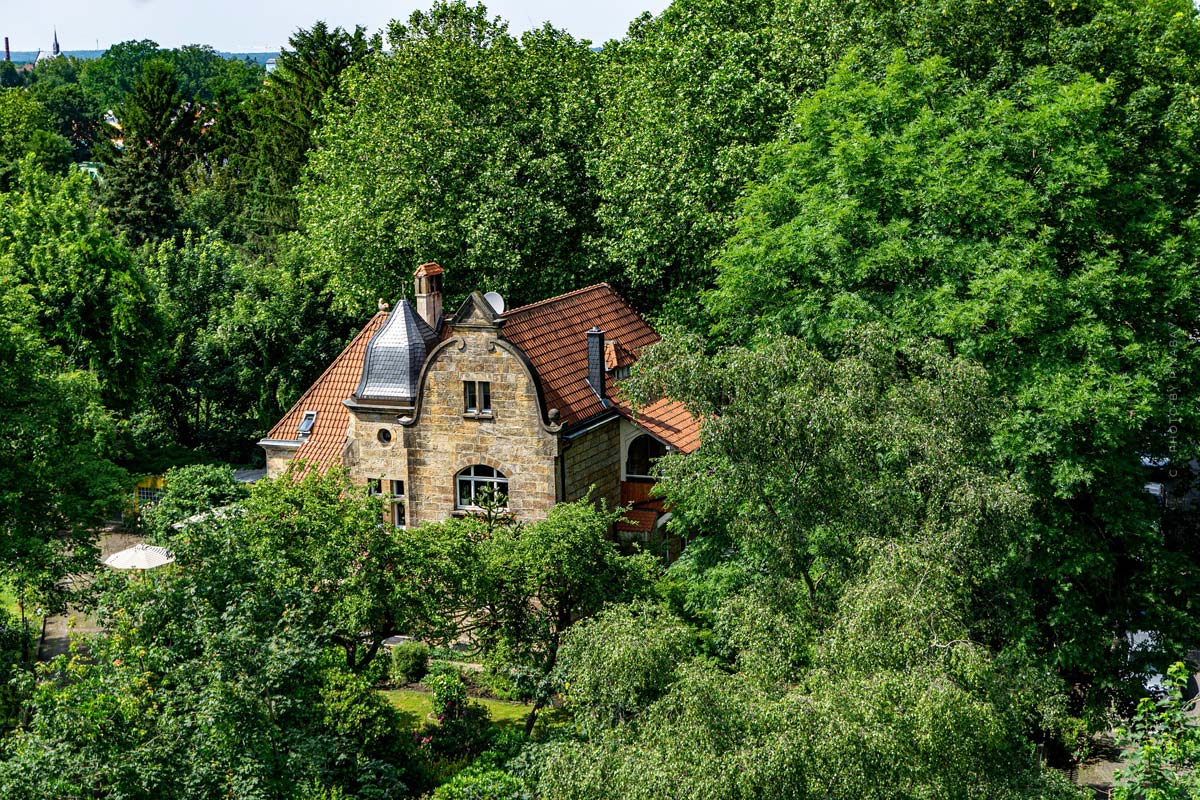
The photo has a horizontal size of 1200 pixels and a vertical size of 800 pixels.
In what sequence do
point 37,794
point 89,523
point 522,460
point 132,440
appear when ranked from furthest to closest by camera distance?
point 132,440
point 522,460
point 89,523
point 37,794

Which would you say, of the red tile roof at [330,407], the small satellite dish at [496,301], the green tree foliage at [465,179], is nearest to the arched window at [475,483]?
the small satellite dish at [496,301]

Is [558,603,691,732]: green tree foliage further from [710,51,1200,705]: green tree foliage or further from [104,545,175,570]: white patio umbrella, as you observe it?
[104,545,175,570]: white patio umbrella

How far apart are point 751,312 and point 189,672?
19196mm

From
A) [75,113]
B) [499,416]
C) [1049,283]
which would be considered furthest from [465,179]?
[75,113]

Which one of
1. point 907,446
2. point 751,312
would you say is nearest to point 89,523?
point 751,312

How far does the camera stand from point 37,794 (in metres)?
20.1

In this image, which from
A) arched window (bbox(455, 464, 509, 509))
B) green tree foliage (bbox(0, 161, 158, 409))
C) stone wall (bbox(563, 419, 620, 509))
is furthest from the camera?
green tree foliage (bbox(0, 161, 158, 409))

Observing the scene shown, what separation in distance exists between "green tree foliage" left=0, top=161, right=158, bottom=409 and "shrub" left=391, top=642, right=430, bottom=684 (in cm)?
2016

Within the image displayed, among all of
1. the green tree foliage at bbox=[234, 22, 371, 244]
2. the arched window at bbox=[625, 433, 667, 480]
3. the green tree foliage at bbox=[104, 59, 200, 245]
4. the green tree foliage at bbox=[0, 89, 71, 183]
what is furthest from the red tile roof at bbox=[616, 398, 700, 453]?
the green tree foliage at bbox=[0, 89, 71, 183]

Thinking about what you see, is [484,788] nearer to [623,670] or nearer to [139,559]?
[623,670]

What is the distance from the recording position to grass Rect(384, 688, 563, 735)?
32.8m

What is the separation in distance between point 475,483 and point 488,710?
7915mm

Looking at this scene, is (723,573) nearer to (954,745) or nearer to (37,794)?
(954,745)

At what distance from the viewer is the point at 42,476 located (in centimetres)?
3409
